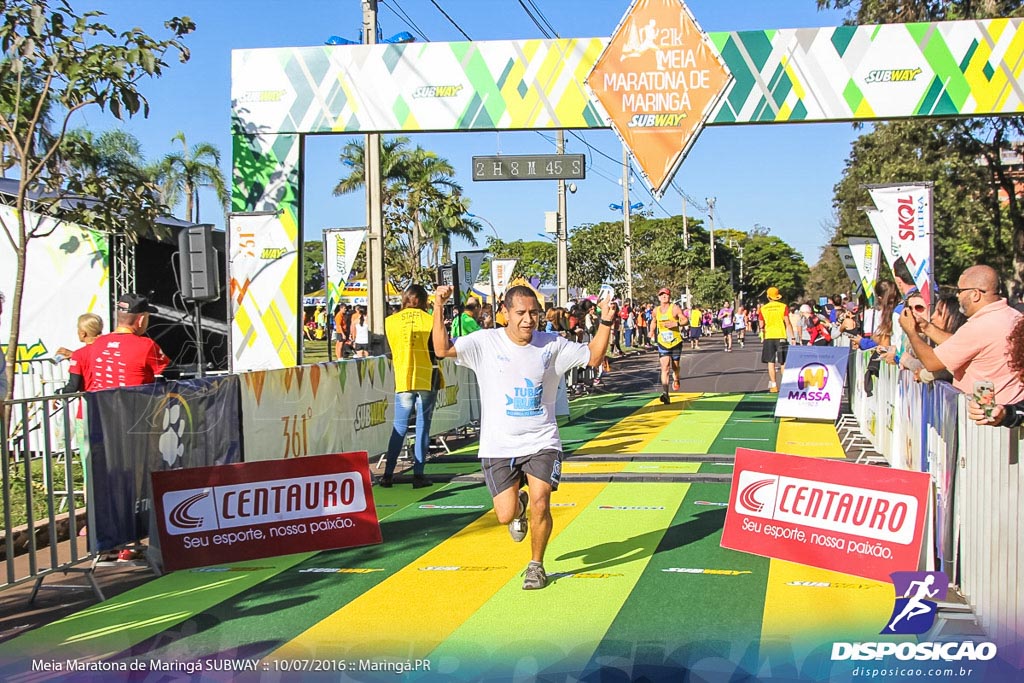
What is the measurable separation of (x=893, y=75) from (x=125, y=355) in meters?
8.75

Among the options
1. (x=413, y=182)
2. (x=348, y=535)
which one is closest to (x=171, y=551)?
(x=348, y=535)

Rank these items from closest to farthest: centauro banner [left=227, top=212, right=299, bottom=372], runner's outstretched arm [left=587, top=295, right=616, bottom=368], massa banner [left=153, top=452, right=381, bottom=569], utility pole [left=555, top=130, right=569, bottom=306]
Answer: runner's outstretched arm [left=587, top=295, right=616, bottom=368], massa banner [left=153, top=452, right=381, bottom=569], centauro banner [left=227, top=212, right=299, bottom=372], utility pole [left=555, top=130, right=569, bottom=306]

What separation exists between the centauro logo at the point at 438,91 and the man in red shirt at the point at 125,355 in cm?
517

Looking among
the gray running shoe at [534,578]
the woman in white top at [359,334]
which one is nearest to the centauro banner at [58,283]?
the woman in white top at [359,334]

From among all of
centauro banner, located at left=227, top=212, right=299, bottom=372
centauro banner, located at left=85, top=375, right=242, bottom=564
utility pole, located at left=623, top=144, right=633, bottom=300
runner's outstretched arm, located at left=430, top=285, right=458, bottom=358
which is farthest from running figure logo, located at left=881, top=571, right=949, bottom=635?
utility pole, located at left=623, top=144, right=633, bottom=300

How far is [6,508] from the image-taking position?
6762mm

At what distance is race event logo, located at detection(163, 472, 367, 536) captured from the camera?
787 cm

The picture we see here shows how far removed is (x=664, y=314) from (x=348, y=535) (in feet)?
37.7

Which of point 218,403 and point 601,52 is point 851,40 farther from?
point 218,403

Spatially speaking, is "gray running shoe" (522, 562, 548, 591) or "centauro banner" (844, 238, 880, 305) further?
"centauro banner" (844, 238, 880, 305)

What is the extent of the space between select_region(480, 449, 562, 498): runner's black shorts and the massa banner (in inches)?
→ 71.8

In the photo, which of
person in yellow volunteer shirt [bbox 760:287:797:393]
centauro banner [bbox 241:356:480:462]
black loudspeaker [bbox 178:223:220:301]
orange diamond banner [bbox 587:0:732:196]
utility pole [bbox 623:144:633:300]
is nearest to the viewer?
centauro banner [bbox 241:356:480:462]

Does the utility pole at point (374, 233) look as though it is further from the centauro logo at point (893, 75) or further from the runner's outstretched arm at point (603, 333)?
the runner's outstretched arm at point (603, 333)

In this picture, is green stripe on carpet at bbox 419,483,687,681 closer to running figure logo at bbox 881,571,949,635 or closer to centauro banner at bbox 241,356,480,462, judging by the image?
running figure logo at bbox 881,571,949,635
